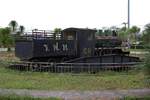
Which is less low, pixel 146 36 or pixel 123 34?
pixel 123 34

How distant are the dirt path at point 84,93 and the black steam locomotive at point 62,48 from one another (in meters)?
8.82

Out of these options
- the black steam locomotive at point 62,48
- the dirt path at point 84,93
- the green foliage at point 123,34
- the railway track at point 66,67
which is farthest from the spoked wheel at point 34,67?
the green foliage at point 123,34

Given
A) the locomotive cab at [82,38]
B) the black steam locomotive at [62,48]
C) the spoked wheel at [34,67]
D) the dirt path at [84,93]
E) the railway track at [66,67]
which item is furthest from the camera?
the locomotive cab at [82,38]

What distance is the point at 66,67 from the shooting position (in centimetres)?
1738

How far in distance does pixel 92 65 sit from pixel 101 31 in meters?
17.7

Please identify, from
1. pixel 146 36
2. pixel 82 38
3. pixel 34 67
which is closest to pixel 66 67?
pixel 34 67

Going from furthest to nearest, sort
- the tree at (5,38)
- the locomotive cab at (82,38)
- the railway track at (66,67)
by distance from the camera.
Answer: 1. the tree at (5,38)
2. the locomotive cab at (82,38)
3. the railway track at (66,67)

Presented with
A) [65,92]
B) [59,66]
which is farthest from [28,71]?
[65,92]

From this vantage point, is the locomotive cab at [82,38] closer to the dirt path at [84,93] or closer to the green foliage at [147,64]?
the dirt path at [84,93]

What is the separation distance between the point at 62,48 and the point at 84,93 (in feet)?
34.9

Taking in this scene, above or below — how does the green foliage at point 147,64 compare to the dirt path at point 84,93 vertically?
above

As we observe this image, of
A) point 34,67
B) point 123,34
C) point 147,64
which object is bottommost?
point 34,67

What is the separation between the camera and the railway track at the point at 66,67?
56.6ft

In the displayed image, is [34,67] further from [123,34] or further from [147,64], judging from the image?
[123,34]
